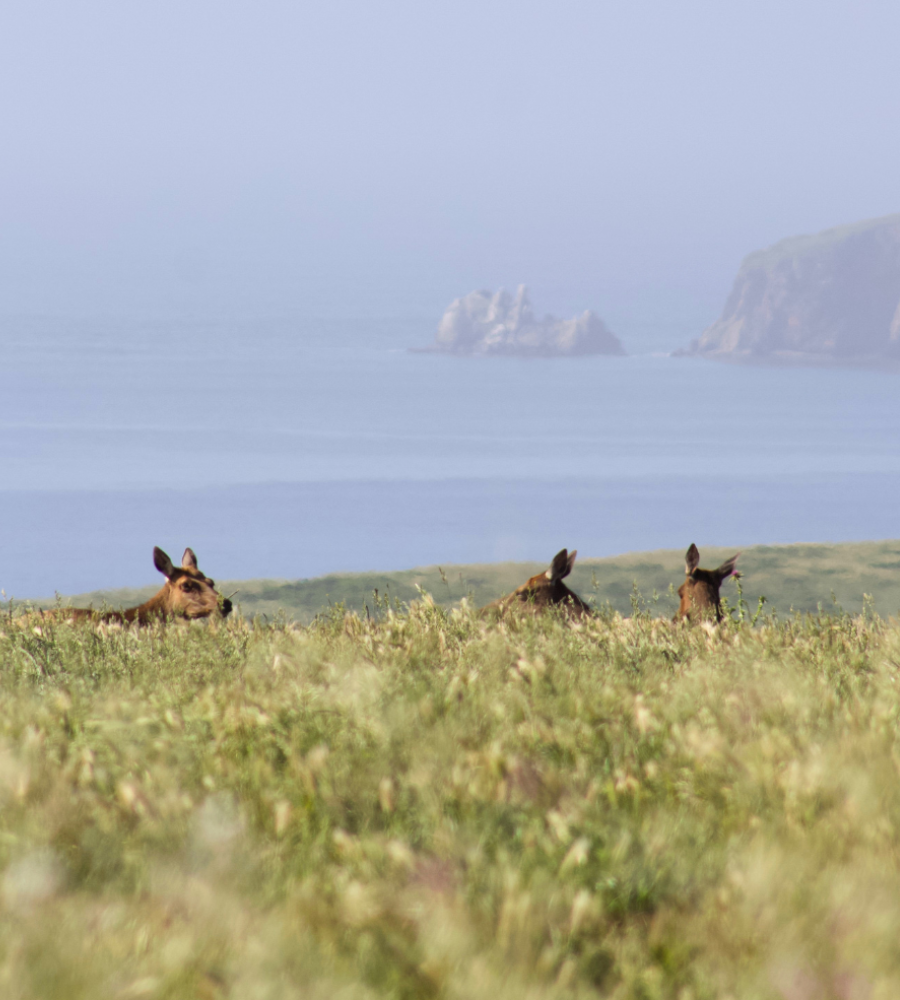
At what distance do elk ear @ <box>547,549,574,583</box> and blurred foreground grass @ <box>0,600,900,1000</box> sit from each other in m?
4.32

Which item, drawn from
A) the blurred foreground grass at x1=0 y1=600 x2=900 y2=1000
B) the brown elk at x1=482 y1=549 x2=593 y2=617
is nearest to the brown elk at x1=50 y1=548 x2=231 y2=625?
the brown elk at x1=482 y1=549 x2=593 y2=617

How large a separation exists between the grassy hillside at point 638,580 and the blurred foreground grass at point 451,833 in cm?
1616

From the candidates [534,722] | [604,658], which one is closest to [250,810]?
[534,722]

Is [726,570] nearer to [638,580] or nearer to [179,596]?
[179,596]

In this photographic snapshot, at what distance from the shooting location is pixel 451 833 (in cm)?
338

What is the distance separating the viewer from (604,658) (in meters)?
6.43

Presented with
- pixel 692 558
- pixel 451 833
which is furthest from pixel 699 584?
pixel 451 833

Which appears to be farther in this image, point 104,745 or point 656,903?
point 104,745

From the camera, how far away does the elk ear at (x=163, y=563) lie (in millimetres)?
10453

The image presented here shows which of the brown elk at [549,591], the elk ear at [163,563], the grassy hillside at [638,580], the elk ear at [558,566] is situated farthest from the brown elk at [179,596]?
the grassy hillside at [638,580]

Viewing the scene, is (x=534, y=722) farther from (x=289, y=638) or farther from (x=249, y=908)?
(x=289, y=638)

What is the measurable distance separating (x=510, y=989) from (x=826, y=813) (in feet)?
5.28

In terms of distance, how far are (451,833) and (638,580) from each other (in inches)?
802

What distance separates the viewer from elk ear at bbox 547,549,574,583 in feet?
33.2
